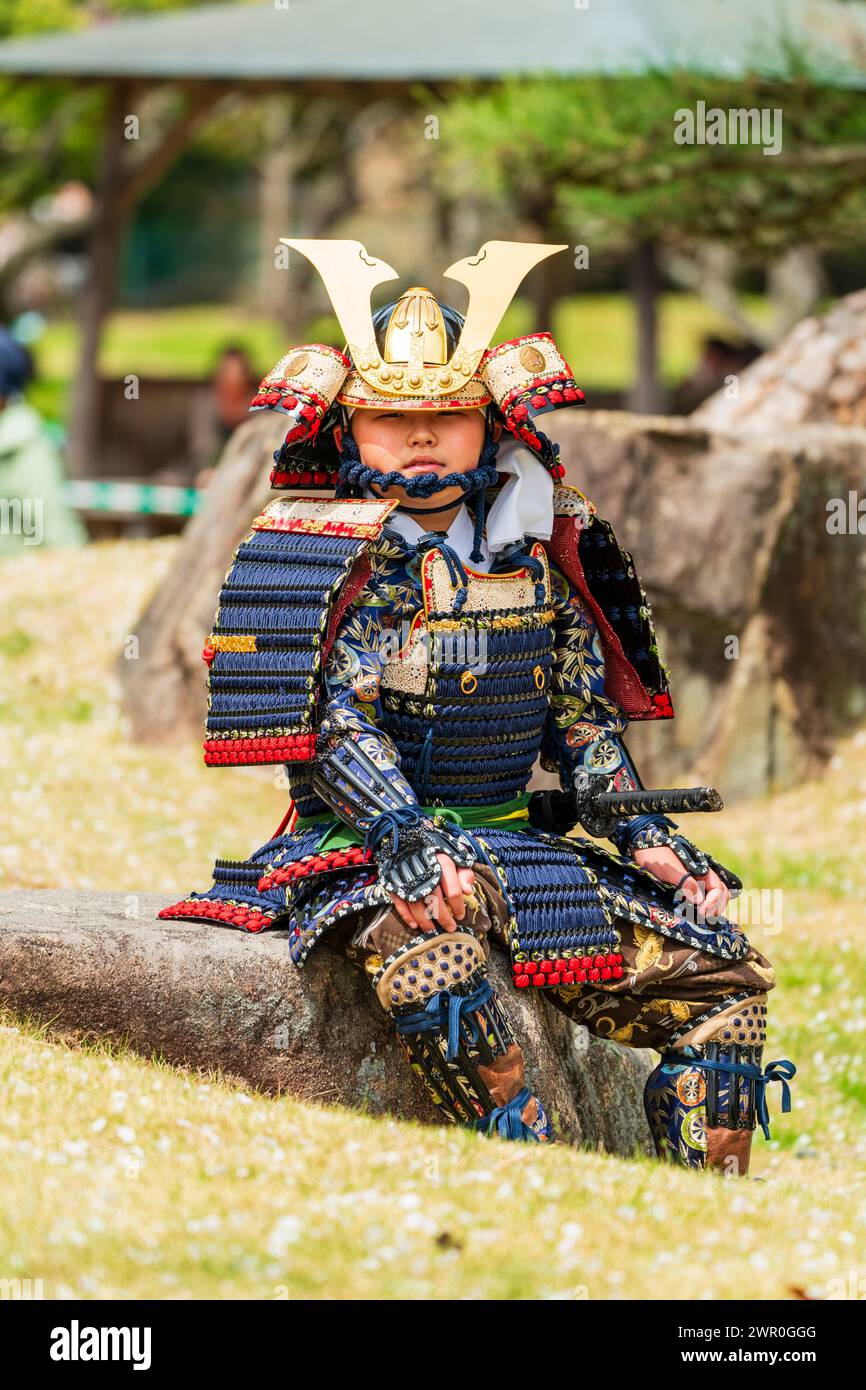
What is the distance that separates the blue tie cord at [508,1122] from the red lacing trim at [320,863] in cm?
63

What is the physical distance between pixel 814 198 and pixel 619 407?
737 centimetres

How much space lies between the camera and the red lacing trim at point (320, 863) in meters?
4.58

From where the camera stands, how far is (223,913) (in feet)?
16.2

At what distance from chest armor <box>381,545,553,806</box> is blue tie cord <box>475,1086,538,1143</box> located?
0.76 m

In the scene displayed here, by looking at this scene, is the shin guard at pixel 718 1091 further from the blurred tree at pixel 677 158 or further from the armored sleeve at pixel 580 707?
the blurred tree at pixel 677 158

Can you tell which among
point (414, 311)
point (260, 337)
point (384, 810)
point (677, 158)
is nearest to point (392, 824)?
point (384, 810)

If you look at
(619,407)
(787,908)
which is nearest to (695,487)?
(787,908)

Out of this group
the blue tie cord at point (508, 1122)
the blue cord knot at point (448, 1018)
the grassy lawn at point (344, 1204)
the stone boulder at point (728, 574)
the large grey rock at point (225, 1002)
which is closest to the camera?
the grassy lawn at point (344, 1204)

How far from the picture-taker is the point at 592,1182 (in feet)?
13.9

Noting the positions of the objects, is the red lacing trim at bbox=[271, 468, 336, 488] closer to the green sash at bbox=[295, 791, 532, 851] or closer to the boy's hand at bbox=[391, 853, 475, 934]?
the green sash at bbox=[295, 791, 532, 851]

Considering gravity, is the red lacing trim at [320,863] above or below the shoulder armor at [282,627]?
below

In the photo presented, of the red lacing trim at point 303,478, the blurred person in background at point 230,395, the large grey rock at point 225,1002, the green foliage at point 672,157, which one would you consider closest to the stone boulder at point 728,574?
the green foliage at point 672,157

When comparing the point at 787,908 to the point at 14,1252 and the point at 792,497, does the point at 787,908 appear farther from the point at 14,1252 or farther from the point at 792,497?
the point at 14,1252

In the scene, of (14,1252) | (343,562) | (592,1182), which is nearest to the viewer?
(14,1252)
